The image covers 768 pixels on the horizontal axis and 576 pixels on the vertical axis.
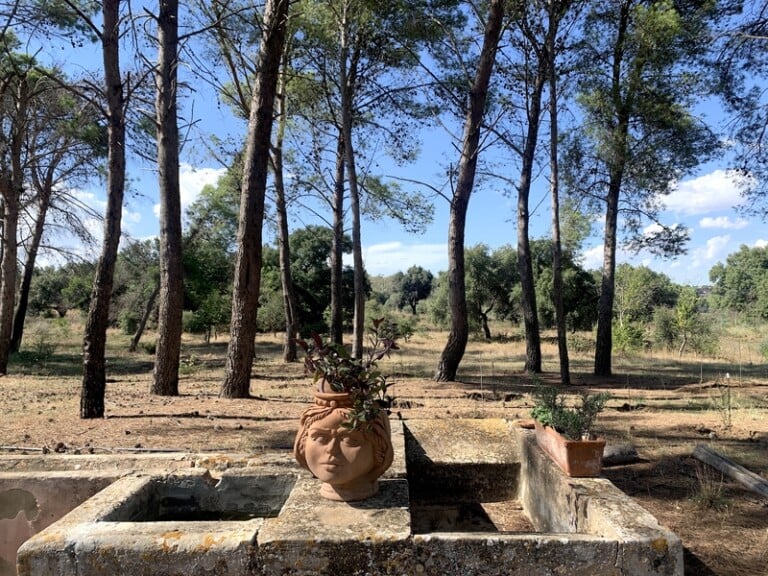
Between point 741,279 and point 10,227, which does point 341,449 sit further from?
point 741,279

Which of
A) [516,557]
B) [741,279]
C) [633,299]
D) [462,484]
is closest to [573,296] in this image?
[633,299]

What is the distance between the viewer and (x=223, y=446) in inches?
201

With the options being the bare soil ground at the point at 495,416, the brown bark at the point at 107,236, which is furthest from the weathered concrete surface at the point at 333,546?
the brown bark at the point at 107,236

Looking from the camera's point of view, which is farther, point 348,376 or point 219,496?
point 219,496

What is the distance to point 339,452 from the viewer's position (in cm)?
235

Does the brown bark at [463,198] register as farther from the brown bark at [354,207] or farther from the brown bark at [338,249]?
the brown bark at [338,249]

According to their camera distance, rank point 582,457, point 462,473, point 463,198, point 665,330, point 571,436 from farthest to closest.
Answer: point 665,330 → point 463,198 → point 462,473 → point 571,436 → point 582,457

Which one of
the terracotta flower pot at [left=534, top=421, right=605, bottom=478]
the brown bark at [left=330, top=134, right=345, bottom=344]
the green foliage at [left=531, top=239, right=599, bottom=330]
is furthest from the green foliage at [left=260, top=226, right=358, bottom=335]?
the terracotta flower pot at [left=534, top=421, right=605, bottom=478]

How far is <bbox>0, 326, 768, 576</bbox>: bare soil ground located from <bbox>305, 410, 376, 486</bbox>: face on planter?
1.83 meters

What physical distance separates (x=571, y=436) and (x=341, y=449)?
1.35 meters

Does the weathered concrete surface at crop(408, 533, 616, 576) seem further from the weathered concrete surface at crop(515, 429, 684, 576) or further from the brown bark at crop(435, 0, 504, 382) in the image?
the brown bark at crop(435, 0, 504, 382)

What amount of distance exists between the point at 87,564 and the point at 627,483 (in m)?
3.83

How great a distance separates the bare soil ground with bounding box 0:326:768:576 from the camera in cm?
355

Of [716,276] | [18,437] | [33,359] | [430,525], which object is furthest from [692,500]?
[716,276]
